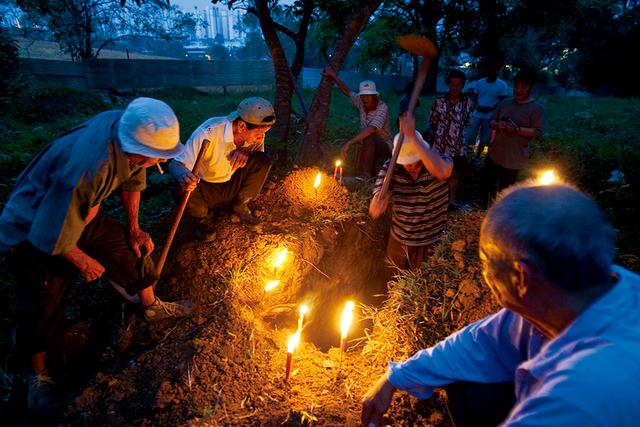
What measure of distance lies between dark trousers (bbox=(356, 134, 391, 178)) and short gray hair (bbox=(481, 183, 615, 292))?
484 centimetres

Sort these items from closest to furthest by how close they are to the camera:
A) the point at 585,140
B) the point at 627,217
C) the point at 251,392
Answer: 1. the point at 251,392
2. the point at 627,217
3. the point at 585,140

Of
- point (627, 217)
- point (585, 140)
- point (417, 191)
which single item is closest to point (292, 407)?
point (417, 191)

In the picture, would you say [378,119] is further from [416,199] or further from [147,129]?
[147,129]

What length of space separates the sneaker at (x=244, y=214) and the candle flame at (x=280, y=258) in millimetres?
592

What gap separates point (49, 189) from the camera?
216 cm

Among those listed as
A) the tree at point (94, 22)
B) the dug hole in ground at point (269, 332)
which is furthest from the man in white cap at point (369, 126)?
the tree at point (94, 22)

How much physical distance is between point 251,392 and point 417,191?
91.5 inches

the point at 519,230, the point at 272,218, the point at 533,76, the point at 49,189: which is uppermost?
the point at 533,76

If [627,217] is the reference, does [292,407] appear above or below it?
below

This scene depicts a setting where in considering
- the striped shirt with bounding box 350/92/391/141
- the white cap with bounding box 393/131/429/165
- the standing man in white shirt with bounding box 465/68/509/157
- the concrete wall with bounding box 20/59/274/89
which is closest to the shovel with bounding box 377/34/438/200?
the white cap with bounding box 393/131/429/165

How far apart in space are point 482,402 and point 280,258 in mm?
2462

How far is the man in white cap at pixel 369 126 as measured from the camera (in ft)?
18.0

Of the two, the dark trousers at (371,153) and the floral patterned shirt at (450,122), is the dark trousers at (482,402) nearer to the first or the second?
the floral patterned shirt at (450,122)

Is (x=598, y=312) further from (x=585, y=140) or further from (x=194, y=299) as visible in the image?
(x=585, y=140)
